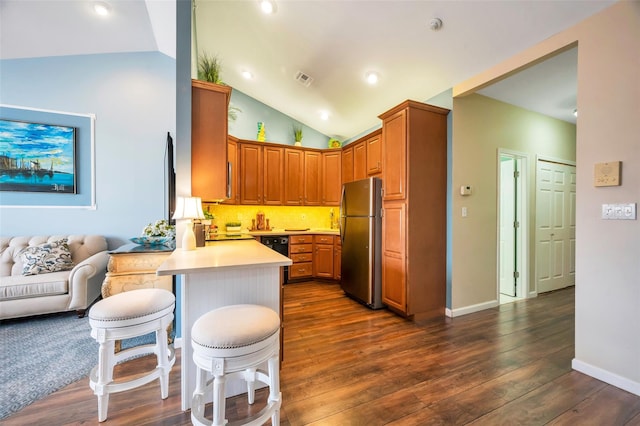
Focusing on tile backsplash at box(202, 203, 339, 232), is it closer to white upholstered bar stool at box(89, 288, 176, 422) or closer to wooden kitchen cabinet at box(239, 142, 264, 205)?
wooden kitchen cabinet at box(239, 142, 264, 205)

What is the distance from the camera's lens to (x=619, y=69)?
71.1 inches

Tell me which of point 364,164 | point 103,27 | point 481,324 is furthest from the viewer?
point 364,164

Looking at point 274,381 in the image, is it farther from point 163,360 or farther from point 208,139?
point 208,139

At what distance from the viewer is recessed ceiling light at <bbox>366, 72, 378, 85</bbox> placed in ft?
10.4

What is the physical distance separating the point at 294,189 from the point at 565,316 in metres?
4.15

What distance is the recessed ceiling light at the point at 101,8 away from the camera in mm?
2943

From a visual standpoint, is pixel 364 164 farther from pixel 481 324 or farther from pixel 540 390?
pixel 540 390

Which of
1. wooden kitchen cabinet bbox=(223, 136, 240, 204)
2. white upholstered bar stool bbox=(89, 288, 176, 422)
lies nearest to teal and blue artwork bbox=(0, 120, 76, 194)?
wooden kitchen cabinet bbox=(223, 136, 240, 204)

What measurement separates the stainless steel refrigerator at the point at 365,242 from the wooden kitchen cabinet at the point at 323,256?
79 centimetres

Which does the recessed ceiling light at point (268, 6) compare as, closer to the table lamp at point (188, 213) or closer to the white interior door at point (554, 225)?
the table lamp at point (188, 213)

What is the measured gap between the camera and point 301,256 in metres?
4.51

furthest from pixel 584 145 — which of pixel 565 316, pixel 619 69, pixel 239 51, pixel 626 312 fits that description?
pixel 239 51

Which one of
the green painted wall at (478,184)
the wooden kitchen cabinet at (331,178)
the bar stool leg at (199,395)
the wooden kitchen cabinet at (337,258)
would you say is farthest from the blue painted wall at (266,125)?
the bar stool leg at (199,395)

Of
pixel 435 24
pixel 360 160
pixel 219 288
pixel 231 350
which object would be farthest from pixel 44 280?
pixel 435 24
